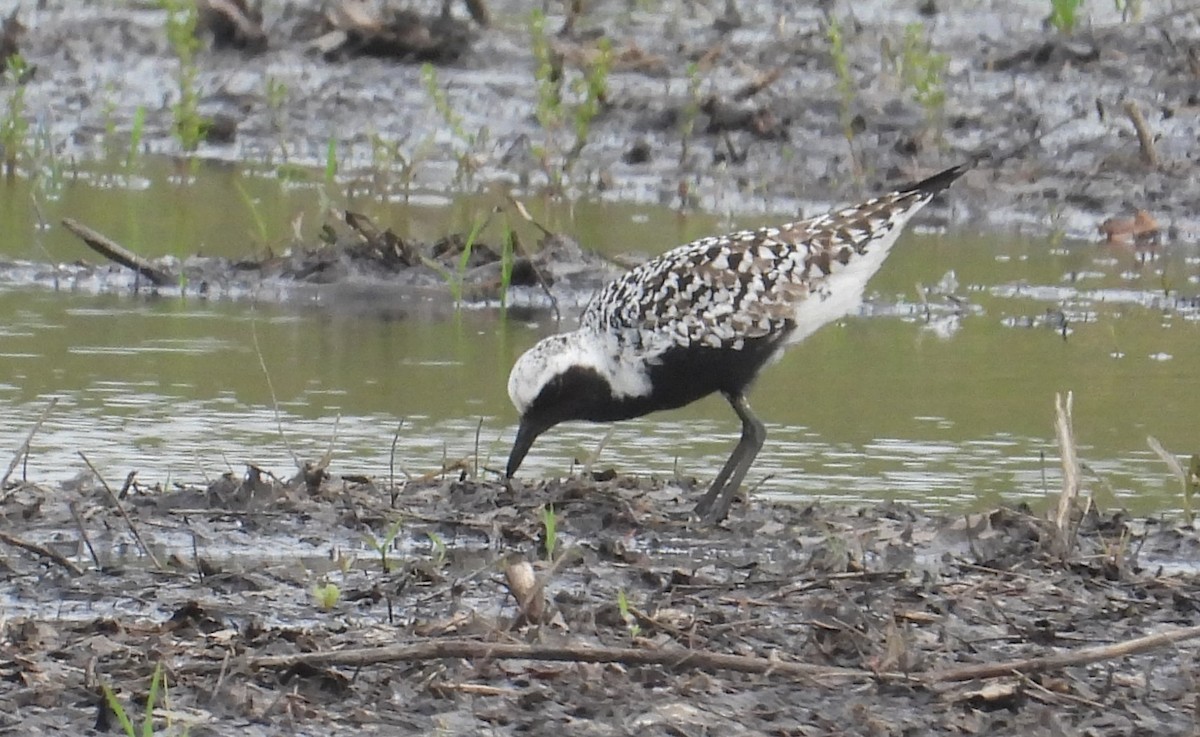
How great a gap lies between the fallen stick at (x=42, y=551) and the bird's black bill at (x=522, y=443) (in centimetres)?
170

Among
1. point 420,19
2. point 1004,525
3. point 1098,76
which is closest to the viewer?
point 1004,525

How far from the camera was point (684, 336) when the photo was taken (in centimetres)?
718

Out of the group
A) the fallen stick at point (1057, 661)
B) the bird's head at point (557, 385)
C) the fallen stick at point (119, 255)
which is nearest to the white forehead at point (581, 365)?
the bird's head at point (557, 385)

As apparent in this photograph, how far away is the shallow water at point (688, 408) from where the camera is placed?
7.46 metres

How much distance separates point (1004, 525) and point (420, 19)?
32.0 ft

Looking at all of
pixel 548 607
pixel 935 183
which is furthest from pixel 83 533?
pixel 935 183

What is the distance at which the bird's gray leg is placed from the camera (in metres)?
6.68

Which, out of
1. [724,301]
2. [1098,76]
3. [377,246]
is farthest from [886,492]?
[1098,76]

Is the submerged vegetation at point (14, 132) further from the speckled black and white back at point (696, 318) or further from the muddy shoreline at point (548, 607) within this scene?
the speckled black and white back at point (696, 318)

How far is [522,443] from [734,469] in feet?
2.17

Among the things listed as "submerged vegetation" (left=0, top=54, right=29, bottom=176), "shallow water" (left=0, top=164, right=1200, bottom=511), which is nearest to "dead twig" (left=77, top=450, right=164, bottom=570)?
"shallow water" (left=0, top=164, right=1200, bottom=511)

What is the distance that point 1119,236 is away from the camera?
1186 centimetres

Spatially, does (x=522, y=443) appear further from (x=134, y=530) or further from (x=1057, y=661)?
(x=1057, y=661)

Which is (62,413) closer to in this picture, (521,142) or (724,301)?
(724,301)
